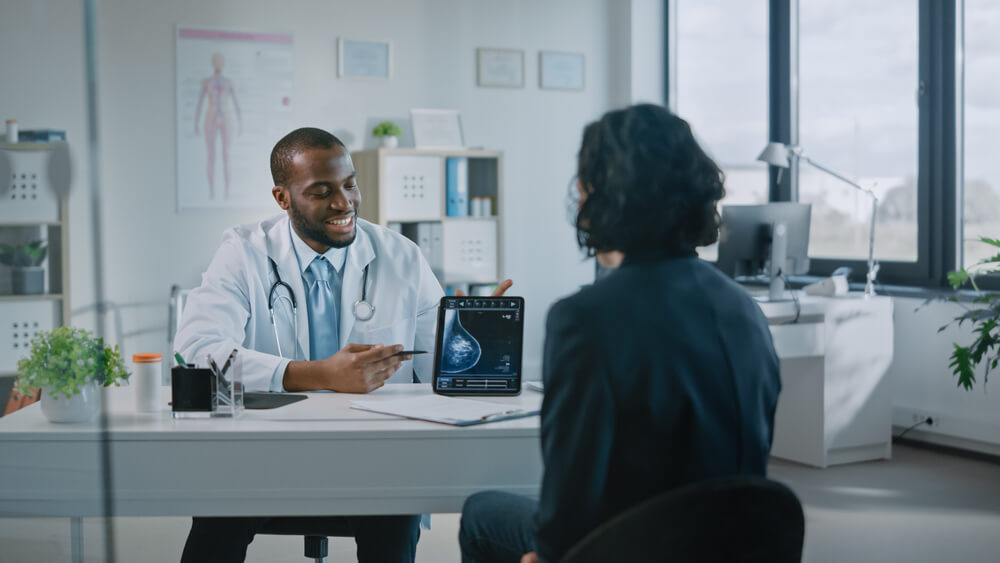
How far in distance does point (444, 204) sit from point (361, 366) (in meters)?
2.93

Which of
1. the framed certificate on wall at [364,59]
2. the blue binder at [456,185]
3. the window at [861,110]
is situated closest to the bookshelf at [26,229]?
the blue binder at [456,185]

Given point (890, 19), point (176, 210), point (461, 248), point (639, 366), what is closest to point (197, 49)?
point (176, 210)

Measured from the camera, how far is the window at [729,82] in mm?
5164

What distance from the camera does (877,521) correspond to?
3.05 metres

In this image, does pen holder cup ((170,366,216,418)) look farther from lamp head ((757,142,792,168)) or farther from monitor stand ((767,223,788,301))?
lamp head ((757,142,792,168))

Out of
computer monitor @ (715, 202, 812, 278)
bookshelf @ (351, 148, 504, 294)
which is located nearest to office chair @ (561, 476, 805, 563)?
computer monitor @ (715, 202, 812, 278)

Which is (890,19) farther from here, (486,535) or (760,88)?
(486,535)

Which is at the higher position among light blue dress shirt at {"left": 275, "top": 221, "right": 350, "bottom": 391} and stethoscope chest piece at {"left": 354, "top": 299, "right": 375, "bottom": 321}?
light blue dress shirt at {"left": 275, "top": 221, "right": 350, "bottom": 391}

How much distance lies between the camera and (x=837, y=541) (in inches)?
112

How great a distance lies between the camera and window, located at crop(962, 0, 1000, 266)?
3.96 metres

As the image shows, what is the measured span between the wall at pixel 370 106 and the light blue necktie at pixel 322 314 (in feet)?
6.56

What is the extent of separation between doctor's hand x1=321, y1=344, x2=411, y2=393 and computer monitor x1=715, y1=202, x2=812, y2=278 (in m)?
Answer: 2.34

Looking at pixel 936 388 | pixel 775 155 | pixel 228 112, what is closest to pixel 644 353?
pixel 775 155

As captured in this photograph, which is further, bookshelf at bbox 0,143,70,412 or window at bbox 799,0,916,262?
window at bbox 799,0,916,262
